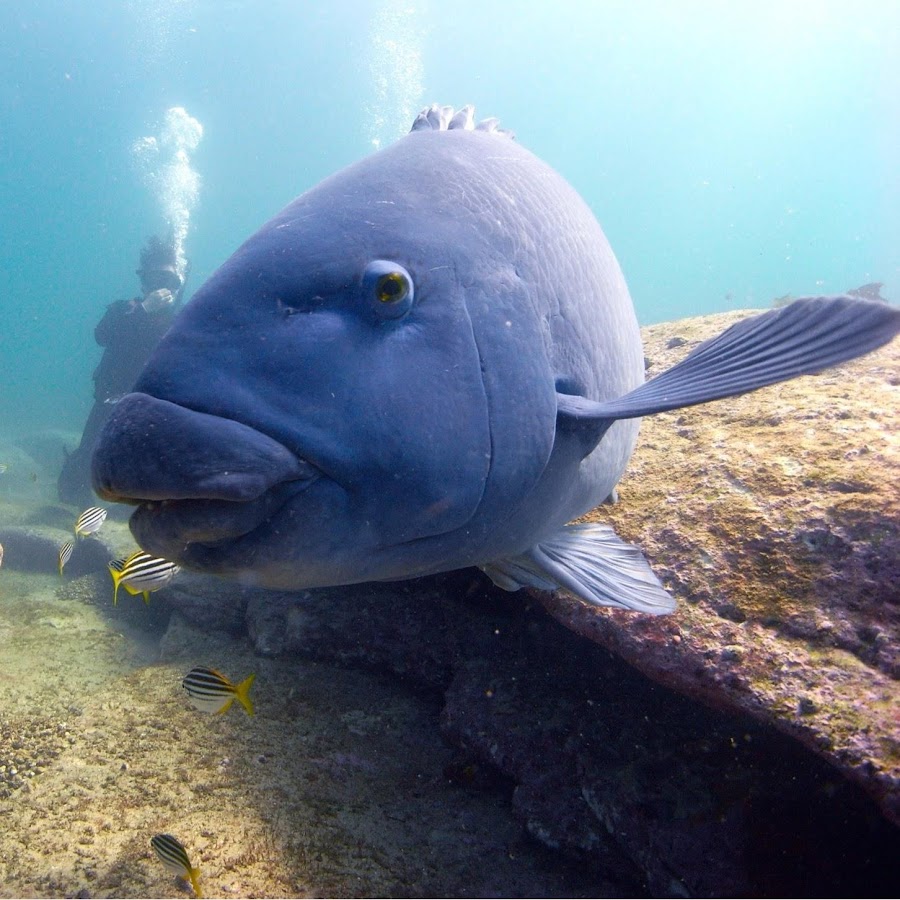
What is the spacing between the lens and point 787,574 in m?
2.79

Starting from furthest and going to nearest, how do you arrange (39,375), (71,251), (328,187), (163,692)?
(71,251) → (39,375) → (163,692) → (328,187)

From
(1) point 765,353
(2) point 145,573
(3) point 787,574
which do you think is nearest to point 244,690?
(2) point 145,573

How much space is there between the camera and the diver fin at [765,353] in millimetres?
1613

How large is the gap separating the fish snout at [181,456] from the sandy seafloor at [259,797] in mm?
2423

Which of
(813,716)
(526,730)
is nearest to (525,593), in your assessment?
(526,730)

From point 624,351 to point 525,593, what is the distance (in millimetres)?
1788

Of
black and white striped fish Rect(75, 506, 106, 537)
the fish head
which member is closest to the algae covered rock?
the fish head

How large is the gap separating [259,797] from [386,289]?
10.2ft

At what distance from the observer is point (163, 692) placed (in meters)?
4.39

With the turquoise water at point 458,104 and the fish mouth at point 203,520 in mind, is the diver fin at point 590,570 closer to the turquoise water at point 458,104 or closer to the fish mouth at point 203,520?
the fish mouth at point 203,520

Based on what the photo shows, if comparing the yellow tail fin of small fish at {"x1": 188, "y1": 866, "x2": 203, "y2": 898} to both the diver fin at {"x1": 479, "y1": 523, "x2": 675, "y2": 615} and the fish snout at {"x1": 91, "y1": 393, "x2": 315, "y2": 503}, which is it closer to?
the diver fin at {"x1": 479, "y1": 523, "x2": 675, "y2": 615}

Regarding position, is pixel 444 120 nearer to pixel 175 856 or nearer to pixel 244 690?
pixel 244 690

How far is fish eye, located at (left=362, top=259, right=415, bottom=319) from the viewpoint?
147 cm

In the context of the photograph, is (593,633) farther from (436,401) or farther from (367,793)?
(436,401)
